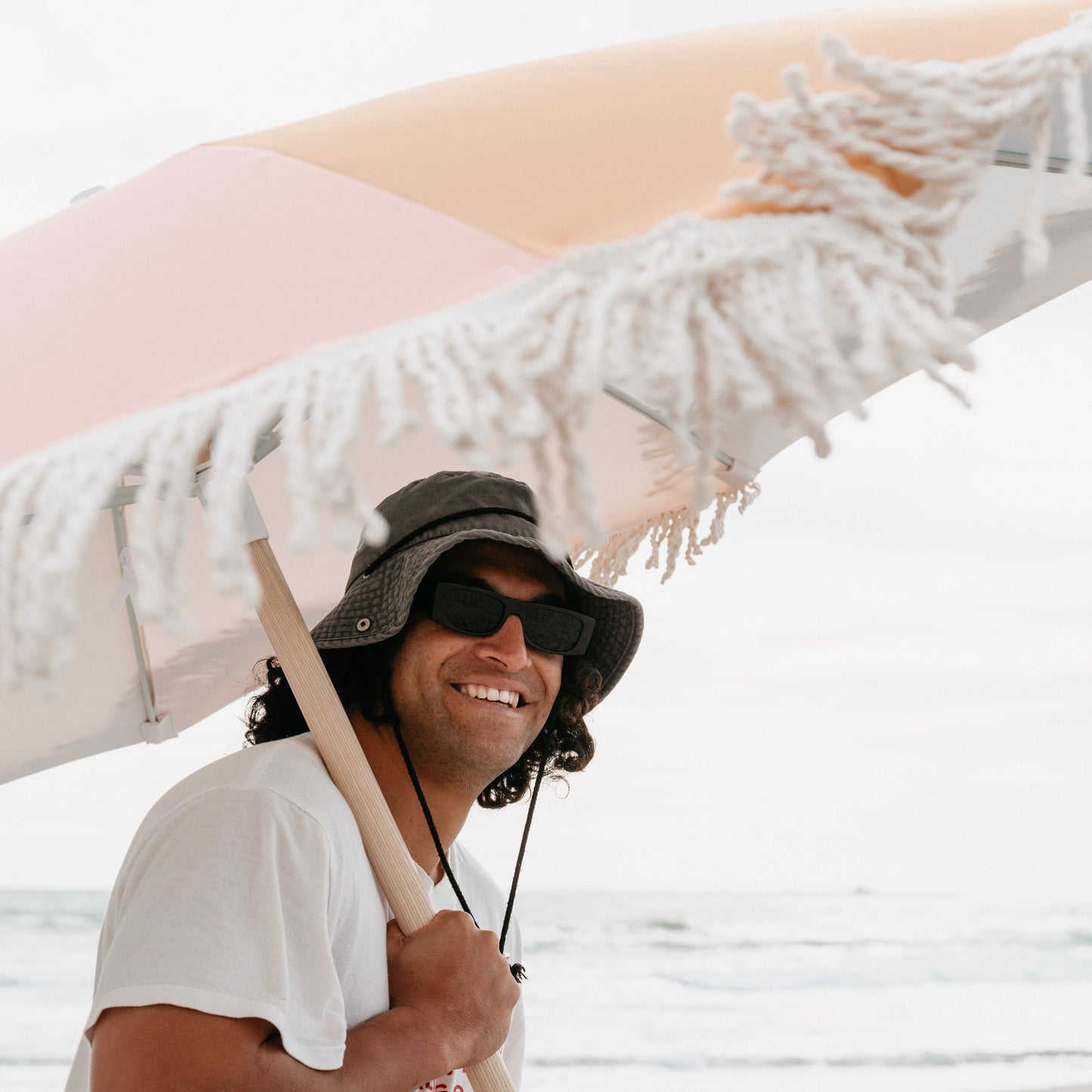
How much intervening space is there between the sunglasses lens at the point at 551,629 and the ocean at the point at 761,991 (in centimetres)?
725

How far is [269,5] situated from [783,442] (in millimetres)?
2753

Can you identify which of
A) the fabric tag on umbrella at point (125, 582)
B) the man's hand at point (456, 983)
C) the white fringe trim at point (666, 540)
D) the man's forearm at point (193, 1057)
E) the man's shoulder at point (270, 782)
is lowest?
the white fringe trim at point (666, 540)

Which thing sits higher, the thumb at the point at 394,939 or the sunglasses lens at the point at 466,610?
the sunglasses lens at the point at 466,610

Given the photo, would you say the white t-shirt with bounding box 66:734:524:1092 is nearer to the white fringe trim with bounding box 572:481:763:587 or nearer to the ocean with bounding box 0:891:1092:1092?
the white fringe trim with bounding box 572:481:763:587

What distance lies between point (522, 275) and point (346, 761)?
107 cm

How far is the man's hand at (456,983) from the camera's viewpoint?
1.73 metres

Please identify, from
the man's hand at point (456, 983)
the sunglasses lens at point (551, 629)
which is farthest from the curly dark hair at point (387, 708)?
the man's hand at point (456, 983)

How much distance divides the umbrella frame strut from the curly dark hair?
14.2 inches

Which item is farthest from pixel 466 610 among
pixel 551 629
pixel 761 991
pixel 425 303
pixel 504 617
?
pixel 761 991

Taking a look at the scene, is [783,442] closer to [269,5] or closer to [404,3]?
[404,3]

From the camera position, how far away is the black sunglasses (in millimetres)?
2238

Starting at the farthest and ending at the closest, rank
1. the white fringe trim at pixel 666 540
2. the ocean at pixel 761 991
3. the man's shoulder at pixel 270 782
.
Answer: the ocean at pixel 761 991 < the white fringe trim at pixel 666 540 < the man's shoulder at pixel 270 782

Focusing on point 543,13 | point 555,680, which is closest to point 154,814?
point 555,680

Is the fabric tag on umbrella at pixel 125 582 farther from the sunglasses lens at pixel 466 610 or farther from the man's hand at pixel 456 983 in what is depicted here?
the man's hand at pixel 456 983
